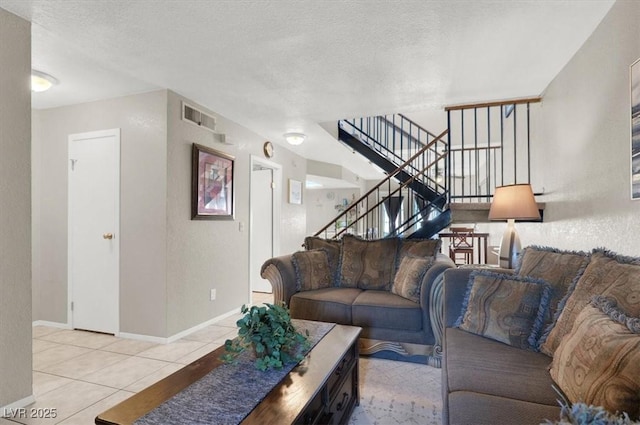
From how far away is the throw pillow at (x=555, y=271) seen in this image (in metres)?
1.65

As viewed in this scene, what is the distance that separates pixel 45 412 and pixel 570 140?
409cm

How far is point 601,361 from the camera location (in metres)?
1.01

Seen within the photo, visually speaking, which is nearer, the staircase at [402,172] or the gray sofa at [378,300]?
the gray sofa at [378,300]

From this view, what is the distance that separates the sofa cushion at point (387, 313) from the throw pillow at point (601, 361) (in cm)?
128

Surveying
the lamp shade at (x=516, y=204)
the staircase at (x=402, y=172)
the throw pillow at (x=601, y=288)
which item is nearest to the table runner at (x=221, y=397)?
the throw pillow at (x=601, y=288)

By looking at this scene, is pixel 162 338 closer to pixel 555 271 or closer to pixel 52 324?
pixel 52 324

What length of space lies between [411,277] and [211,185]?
234 centimetres

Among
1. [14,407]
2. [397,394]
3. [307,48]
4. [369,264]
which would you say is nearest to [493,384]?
[397,394]

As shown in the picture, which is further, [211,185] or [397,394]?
[211,185]

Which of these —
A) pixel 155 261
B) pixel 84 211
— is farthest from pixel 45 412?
pixel 84 211

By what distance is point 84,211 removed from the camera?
3379 millimetres

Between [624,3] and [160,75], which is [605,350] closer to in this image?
[624,3]

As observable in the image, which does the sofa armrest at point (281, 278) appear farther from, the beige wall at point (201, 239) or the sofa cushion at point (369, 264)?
the beige wall at point (201, 239)

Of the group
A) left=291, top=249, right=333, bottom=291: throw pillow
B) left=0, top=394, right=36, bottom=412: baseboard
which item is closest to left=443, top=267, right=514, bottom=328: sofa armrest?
left=291, top=249, right=333, bottom=291: throw pillow
